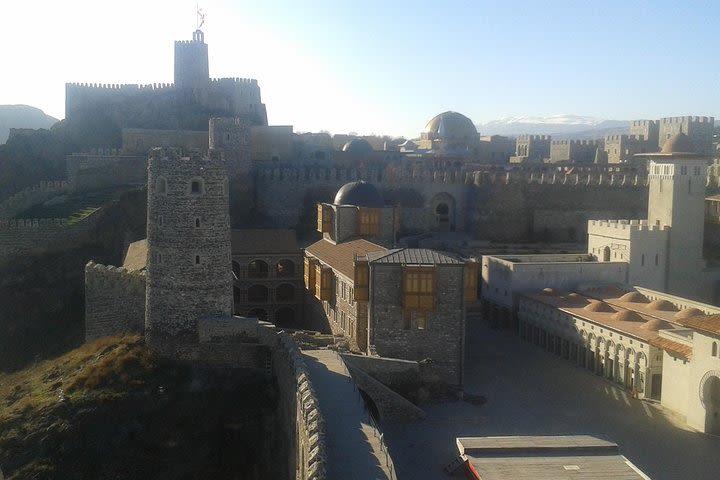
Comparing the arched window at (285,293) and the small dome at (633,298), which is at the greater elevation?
the small dome at (633,298)

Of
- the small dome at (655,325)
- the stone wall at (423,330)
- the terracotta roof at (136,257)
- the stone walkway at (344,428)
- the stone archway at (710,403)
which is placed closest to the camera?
the stone walkway at (344,428)

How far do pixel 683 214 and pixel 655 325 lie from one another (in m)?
10.00

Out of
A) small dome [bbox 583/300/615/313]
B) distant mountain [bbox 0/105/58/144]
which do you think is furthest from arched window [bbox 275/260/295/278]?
distant mountain [bbox 0/105/58/144]

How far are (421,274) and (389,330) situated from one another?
5.79ft

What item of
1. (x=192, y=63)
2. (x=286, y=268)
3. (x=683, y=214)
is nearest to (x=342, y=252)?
(x=286, y=268)

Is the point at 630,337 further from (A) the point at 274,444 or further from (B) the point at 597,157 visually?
(B) the point at 597,157

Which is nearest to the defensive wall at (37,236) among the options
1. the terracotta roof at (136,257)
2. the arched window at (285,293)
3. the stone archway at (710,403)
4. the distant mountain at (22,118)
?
the terracotta roof at (136,257)

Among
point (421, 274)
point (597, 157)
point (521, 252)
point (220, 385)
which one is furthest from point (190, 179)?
point (597, 157)

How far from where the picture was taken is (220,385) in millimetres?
18328

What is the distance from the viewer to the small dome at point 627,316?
2238cm

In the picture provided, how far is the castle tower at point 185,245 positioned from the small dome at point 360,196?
10663mm

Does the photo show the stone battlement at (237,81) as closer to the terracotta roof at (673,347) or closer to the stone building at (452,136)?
the stone building at (452,136)

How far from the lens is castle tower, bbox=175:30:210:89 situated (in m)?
45.4

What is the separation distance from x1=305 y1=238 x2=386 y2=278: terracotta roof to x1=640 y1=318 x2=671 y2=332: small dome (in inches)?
296
